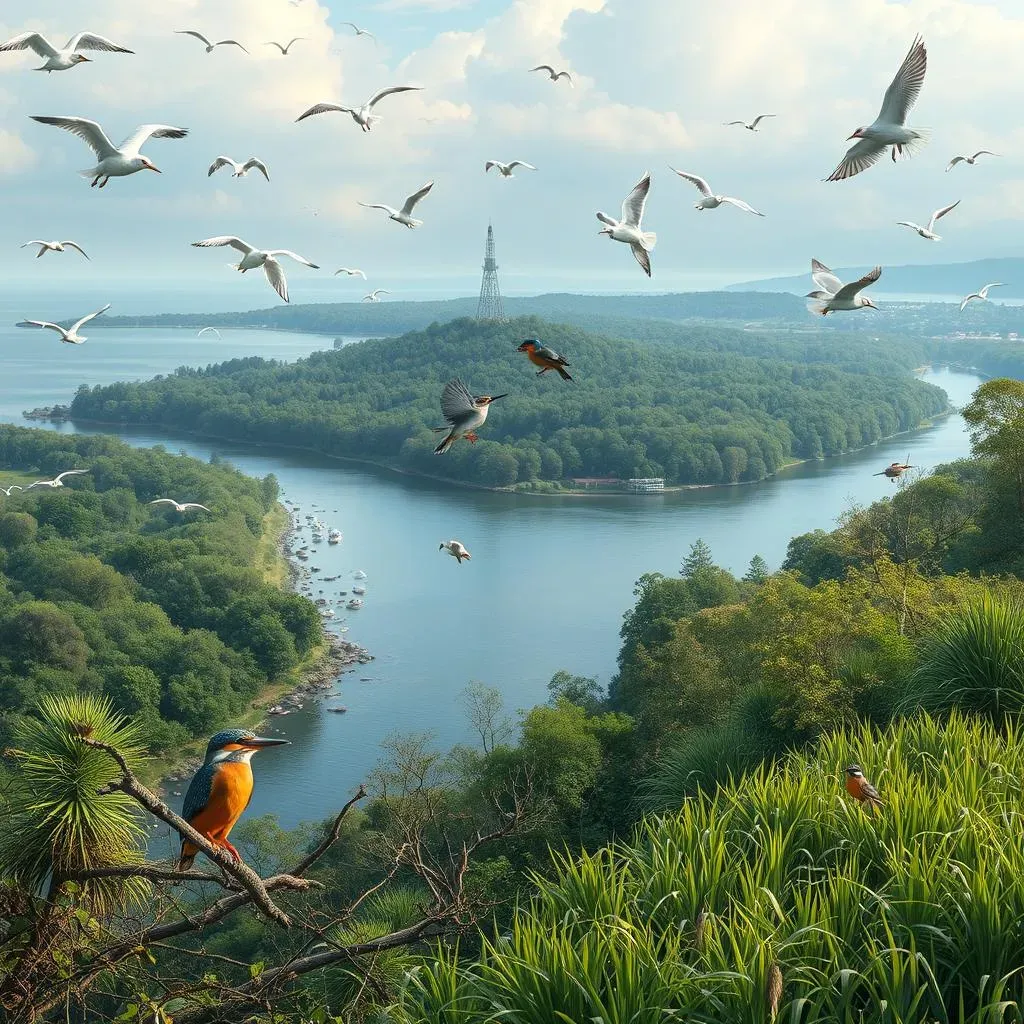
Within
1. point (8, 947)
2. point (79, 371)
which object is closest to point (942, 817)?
point (8, 947)

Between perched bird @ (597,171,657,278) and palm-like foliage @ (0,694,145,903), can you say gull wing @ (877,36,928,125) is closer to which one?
perched bird @ (597,171,657,278)

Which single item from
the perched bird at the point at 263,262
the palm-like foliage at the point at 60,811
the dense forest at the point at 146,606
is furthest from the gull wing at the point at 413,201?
the dense forest at the point at 146,606

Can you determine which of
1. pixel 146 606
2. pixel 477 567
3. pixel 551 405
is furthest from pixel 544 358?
pixel 551 405

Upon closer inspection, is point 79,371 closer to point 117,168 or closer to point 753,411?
A: point 753,411

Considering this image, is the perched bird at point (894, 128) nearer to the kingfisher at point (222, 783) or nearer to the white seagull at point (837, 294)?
the white seagull at point (837, 294)

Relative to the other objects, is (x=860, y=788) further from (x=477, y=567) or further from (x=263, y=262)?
(x=477, y=567)
